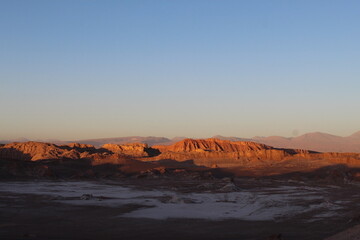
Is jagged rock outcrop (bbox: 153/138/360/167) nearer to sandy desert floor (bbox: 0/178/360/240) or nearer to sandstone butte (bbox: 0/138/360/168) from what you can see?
sandstone butte (bbox: 0/138/360/168)

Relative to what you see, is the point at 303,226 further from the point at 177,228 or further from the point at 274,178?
the point at 274,178

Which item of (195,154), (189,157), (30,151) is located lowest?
(189,157)

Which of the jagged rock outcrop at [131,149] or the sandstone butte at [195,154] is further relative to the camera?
the jagged rock outcrop at [131,149]

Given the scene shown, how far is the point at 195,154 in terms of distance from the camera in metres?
74.5

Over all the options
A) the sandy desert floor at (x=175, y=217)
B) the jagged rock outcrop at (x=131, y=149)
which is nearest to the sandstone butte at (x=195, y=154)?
the jagged rock outcrop at (x=131, y=149)

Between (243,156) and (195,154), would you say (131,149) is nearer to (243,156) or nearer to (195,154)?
(195,154)

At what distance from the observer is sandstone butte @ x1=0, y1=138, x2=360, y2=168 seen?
198 feet

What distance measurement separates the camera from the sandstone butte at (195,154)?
6025 cm

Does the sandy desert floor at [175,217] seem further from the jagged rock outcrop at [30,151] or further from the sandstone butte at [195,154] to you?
the jagged rock outcrop at [30,151]

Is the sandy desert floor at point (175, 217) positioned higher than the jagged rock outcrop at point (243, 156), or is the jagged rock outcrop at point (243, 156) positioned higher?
the jagged rock outcrop at point (243, 156)

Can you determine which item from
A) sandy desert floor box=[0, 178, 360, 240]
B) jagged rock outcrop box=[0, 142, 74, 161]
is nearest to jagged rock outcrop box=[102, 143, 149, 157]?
jagged rock outcrop box=[0, 142, 74, 161]

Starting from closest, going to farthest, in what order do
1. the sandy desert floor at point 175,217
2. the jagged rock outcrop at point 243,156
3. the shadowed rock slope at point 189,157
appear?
the sandy desert floor at point 175,217 → the shadowed rock slope at point 189,157 → the jagged rock outcrop at point 243,156

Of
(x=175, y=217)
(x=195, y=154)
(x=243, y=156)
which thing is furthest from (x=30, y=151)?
(x=175, y=217)

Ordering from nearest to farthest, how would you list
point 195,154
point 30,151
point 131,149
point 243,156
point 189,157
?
point 243,156, point 189,157, point 195,154, point 30,151, point 131,149
